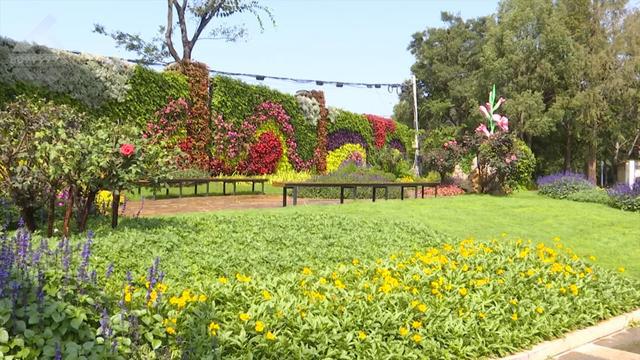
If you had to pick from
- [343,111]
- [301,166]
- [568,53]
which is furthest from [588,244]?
[568,53]

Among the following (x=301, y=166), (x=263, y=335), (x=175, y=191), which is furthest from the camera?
(x=301, y=166)

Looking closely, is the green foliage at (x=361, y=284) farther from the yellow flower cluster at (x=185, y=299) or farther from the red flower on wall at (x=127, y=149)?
the red flower on wall at (x=127, y=149)

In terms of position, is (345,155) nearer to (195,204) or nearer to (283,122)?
(283,122)

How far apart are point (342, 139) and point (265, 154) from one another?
23.0 ft

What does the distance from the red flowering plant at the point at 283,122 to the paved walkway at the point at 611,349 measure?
17.3m

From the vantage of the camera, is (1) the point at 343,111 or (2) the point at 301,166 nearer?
(2) the point at 301,166

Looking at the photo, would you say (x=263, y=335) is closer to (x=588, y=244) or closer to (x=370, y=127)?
(x=588, y=244)

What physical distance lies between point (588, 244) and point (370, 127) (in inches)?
862

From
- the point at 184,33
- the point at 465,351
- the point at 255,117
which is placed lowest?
the point at 465,351

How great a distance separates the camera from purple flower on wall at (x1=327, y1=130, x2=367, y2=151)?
88.2ft

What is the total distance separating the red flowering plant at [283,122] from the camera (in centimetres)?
2164

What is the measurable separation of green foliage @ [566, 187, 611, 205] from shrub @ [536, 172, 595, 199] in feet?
1.79

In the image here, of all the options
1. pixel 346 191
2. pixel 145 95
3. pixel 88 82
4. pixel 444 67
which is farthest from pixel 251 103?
pixel 444 67

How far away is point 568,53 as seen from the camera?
1237 inches
